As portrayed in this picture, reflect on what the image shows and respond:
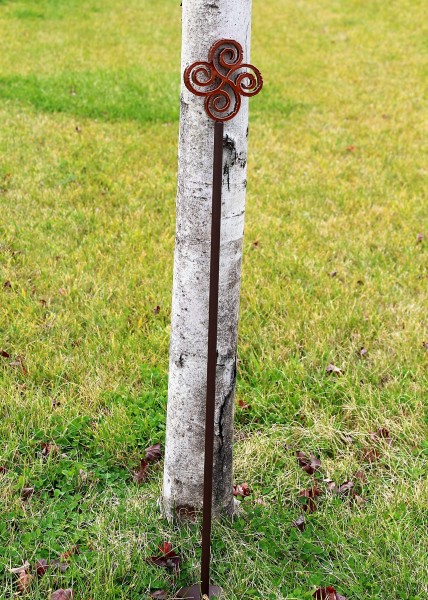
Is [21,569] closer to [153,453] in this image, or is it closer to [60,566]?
[60,566]

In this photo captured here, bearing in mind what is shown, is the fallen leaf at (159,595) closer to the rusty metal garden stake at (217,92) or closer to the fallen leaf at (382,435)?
the rusty metal garden stake at (217,92)

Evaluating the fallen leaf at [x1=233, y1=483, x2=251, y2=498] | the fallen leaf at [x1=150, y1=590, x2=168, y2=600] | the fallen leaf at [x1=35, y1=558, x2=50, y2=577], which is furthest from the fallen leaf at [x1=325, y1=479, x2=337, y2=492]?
the fallen leaf at [x1=35, y1=558, x2=50, y2=577]

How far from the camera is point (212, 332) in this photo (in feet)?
6.86

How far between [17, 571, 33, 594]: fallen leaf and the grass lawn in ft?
0.07

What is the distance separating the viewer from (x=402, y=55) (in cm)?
1147

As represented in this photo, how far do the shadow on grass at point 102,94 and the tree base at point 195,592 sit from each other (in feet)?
20.7

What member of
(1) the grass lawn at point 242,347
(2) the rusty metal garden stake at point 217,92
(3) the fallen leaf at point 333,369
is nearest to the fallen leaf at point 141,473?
(1) the grass lawn at point 242,347

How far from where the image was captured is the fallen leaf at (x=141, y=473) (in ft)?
9.35

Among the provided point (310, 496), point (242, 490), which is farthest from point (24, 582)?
point (310, 496)

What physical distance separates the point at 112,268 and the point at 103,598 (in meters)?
2.59

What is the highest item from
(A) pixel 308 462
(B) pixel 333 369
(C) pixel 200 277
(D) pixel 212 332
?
(C) pixel 200 277

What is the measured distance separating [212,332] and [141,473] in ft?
3.48

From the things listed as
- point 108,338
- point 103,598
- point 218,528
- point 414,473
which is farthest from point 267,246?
point 103,598

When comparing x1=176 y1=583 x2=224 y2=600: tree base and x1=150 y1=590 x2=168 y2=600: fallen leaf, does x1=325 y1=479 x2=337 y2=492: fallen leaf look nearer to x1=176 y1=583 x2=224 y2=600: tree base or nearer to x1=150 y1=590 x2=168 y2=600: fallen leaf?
x1=176 y1=583 x2=224 y2=600: tree base
